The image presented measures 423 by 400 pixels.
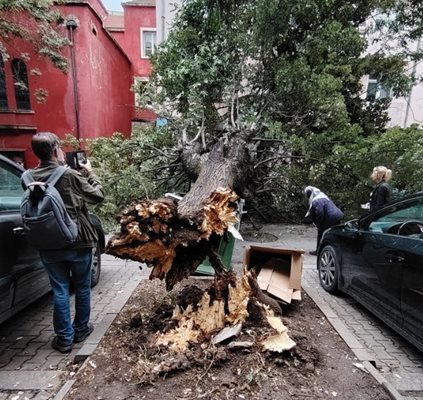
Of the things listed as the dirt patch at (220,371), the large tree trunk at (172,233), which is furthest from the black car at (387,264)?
the large tree trunk at (172,233)

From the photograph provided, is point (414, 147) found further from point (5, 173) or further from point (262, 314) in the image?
point (5, 173)

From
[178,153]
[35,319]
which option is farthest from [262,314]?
[178,153]

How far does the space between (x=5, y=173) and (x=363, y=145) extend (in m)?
6.52

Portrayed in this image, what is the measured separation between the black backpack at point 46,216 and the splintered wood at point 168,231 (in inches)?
16.6

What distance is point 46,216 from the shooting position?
8.44 feet

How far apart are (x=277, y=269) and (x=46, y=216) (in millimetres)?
2962

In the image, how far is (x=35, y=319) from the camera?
12.1 feet

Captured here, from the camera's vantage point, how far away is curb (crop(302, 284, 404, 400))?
2.42 m

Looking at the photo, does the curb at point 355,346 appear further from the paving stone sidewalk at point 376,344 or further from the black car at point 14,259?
the black car at point 14,259

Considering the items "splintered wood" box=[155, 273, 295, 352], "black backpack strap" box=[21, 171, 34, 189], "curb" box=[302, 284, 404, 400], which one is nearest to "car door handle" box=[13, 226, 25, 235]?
"black backpack strap" box=[21, 171, 34, 189]

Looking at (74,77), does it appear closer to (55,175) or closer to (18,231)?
(18,231)

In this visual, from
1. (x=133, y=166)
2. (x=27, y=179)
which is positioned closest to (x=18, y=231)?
(x=27, y=179)

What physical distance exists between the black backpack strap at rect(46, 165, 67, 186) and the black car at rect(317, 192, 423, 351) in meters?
3.34

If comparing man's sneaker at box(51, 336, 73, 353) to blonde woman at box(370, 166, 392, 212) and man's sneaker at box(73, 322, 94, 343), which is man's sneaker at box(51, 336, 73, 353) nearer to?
man's sneaker at box(73, 322, 94, 343)
